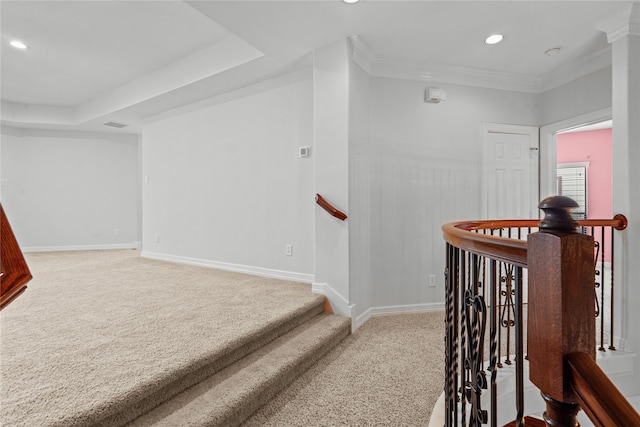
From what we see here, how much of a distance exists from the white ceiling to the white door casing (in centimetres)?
57

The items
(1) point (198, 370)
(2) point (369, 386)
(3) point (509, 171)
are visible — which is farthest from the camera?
(3) point (509, 171)

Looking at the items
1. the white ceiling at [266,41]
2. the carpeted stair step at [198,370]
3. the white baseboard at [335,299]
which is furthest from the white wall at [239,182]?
the carpeted stair step at [198,370]

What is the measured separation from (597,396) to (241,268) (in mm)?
3749

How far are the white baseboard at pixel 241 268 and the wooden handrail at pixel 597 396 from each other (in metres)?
2.92

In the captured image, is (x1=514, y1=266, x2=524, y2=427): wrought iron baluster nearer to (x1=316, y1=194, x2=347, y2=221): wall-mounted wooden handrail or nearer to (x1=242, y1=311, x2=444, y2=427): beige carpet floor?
(x1=242, y1=311, x2=444, y2=427): beige carpet floor

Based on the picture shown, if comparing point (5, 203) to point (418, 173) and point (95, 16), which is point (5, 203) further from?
point (418, 173)

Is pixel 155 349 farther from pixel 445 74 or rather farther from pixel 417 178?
pixel 445 74

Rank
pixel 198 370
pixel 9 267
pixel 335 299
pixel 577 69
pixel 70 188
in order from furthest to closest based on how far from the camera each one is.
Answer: pixel 70 188
pixel 577 69
pixel 335 299
pixel 198 370
pixel 9 267

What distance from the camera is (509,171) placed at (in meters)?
3.67

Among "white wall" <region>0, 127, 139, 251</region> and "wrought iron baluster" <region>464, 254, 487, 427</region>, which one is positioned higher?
"white wall" <region>0, 127, 139, 251</region>

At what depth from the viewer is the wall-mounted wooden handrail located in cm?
278

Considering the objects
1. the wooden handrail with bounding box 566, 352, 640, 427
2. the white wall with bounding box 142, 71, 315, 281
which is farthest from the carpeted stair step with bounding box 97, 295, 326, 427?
the wooden handrail with bounding box 566, 352, 640, 427

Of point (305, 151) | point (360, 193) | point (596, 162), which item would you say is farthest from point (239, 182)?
point (596, 162)

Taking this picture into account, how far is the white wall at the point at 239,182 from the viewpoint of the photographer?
138 inches
